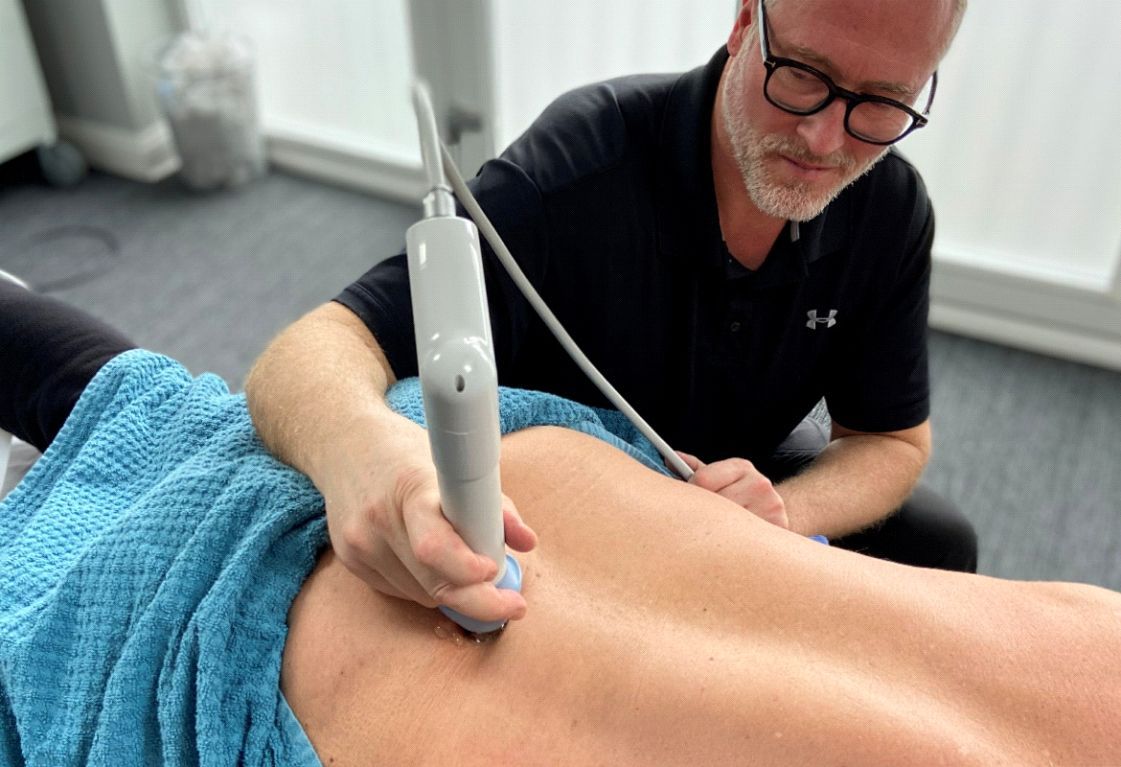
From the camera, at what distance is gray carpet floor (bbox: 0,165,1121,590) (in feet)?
5.91

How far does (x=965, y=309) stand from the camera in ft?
7.22

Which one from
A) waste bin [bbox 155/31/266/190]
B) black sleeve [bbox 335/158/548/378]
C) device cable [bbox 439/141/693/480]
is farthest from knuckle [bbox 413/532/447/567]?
waste bin [bbox 155/31/266/190]

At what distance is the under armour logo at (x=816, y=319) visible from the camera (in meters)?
1.14

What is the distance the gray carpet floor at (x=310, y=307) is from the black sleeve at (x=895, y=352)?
0.65 meters

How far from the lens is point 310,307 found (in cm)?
229

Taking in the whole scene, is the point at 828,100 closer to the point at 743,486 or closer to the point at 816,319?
the point at 816,319

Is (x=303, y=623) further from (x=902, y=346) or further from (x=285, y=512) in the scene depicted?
(x=902, y=346)

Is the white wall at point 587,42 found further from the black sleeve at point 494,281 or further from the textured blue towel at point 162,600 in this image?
the textured blue towel at point 162,600

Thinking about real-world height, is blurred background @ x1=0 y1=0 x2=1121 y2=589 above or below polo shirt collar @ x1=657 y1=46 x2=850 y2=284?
below

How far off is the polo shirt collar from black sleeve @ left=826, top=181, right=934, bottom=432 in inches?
3.8

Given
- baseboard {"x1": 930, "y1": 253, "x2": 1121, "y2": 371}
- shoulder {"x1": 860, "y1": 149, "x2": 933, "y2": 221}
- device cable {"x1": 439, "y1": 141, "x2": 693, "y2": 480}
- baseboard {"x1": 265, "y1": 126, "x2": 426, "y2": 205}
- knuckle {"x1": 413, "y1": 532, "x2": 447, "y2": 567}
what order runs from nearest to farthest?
knuckle {"x1": 413, "y1": 532, "x2": 447, "y2": 567} → device cable {"x1": 439, "y1": 141, "x2": 693, "y2": 480} → shoulder {"x1": 860, "y1": 149, "x2": 933, "y2": 221} → baseboard {"x1": 930, "y1": 253, "x2": 1121, "y2": 371} → baseboard {"x1": 265, "y1": 126, "x2": 426, "y2": 205}

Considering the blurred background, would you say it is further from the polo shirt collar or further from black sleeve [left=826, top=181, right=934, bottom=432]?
black sleeve [left=826, top=181, right=934, bottom=432]

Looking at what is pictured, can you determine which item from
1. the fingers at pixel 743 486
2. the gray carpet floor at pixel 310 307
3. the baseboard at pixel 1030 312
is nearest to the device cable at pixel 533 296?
the fingers at pixel 743 486

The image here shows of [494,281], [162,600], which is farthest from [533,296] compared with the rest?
[162,600]
